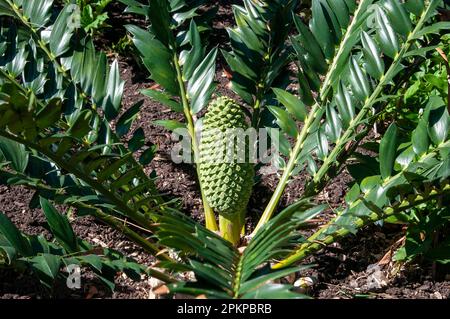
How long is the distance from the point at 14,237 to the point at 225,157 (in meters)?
0.65

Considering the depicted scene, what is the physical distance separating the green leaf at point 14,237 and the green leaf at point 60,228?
9cm

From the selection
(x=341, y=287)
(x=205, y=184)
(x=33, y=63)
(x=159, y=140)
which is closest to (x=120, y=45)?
(x=159, y=140)

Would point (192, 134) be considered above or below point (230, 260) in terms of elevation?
above

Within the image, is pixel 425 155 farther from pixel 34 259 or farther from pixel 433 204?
pixel 34 259

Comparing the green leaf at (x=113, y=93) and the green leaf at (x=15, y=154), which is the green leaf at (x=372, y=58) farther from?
the green leaf at (x=15, y=154)

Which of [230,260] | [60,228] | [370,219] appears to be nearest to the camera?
[230,260]

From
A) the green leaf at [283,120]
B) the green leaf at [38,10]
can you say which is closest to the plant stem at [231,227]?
the green leaf at [283,120]

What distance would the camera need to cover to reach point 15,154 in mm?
1989

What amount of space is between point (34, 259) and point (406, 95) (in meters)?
1.48

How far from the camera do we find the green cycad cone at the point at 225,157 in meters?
2.09

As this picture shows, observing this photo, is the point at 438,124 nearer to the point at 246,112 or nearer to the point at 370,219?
the point at 370,219

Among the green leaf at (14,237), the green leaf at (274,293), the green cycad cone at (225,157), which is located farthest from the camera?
the green cycad cone at (225,157)

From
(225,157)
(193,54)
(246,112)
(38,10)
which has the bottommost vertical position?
(225,157)

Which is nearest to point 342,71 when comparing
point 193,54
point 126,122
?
point 193,54
